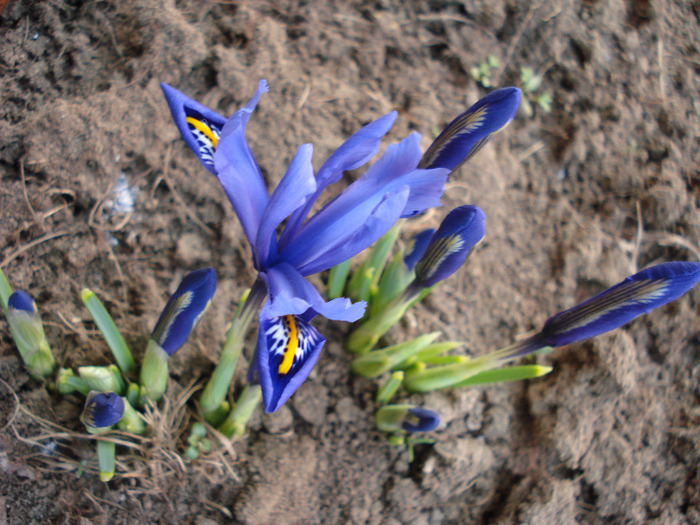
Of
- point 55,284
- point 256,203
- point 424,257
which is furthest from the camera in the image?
point 55,284

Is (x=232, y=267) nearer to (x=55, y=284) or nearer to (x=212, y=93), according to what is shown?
(x=55, y=284)

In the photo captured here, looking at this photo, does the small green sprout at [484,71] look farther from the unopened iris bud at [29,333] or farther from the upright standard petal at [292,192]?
the unopened iris bud at [29,333]

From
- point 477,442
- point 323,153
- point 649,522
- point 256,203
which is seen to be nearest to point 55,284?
point 256,203

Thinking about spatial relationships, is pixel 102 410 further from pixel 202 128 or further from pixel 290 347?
pixel 202 128

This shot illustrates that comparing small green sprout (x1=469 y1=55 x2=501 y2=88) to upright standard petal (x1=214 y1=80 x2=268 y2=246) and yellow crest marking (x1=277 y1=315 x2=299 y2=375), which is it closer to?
upright standard petal (x1=214 y1=80 x2=268 y2=246)

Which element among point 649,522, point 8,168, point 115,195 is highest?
point 8,168

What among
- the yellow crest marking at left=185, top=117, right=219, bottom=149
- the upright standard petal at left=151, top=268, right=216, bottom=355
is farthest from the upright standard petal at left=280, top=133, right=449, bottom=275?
the yellow crest marking at left=185, top=117, right=219, bottom=149

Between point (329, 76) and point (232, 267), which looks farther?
point (329, 76)

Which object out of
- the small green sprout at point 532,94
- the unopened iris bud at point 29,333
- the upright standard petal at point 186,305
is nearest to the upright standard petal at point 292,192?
the upright standard petal at point 186,305

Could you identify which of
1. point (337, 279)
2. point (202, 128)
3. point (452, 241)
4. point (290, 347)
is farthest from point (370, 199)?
point (337, 279)
